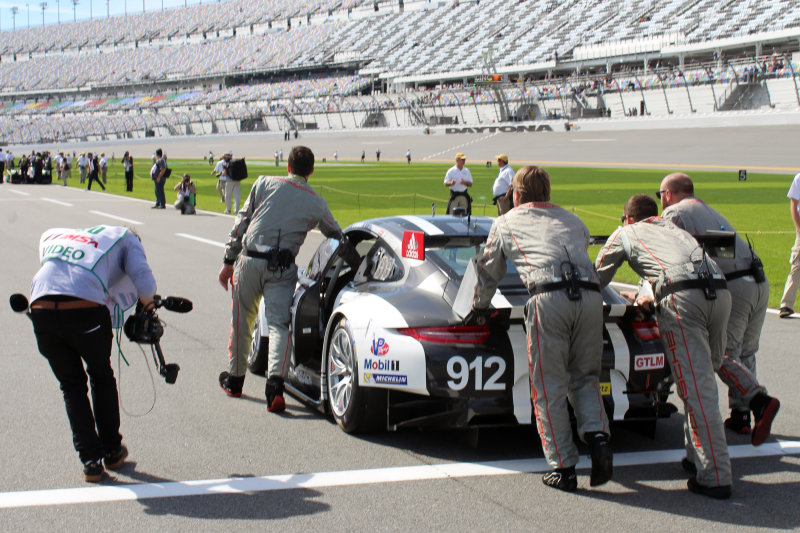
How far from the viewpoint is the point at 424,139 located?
252 ft

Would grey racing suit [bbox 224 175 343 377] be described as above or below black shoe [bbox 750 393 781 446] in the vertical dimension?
above

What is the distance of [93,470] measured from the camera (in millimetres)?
4652

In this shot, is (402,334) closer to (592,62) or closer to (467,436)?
(467,436)

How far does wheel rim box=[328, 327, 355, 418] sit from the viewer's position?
545 cm

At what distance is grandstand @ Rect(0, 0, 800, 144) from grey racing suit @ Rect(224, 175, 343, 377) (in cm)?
5998

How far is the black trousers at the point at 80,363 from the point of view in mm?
4469

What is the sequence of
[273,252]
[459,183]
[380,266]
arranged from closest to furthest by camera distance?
[380,266] < [273,252] < [459,183]

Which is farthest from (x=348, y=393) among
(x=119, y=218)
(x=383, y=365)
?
(x=119, y=218)

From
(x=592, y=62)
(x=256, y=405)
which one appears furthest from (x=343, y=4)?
(x=256, y=405)

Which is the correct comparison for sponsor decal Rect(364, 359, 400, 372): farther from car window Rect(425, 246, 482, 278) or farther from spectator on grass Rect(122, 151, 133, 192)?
spectator on grass Rect(122, 151, 133, 192)

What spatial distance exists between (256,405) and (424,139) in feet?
235

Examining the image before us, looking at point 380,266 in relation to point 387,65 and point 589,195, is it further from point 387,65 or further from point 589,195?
point 387,65

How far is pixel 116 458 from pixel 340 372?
1400 mm

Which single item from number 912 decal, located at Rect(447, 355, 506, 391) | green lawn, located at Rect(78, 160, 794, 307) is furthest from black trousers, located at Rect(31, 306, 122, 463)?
green lawn, located at Rect(78, 160, 794, 307)
